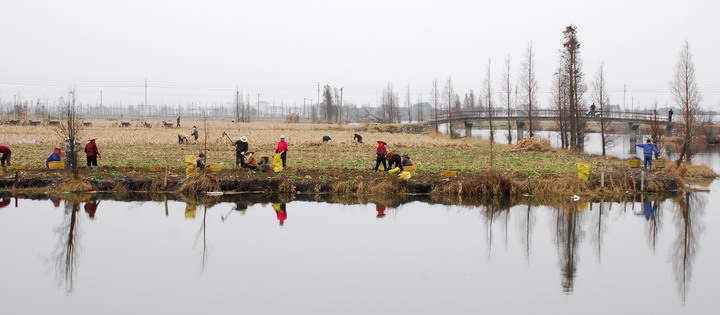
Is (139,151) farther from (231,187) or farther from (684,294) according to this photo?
(684,294)

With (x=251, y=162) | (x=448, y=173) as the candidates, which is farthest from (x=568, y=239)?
(x=251, y=162)

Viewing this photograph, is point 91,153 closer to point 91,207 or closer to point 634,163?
point 91,207

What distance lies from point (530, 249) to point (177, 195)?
13.0 metres

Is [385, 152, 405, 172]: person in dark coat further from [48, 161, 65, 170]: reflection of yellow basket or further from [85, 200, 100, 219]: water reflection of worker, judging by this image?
[48, 161, 65, 170]: reflection of yellow basket

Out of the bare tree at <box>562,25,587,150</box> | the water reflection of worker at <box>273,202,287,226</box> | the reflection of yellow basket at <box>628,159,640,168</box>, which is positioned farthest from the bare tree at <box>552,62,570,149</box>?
the water reflection of worker at <box>273,202,287,226</box>

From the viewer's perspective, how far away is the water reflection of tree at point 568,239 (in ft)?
49.7

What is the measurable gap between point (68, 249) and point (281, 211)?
276 inches

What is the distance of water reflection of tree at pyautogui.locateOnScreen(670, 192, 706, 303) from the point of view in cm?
1542

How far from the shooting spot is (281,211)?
22828 millimetres

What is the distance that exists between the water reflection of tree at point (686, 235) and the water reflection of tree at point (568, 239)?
80.7 inches

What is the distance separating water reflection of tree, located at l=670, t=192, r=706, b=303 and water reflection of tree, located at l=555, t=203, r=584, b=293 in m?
2.05

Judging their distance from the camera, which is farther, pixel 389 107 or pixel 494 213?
pixel 389 107

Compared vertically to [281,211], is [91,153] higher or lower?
A: higher

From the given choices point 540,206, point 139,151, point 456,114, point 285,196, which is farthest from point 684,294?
point 456,114
